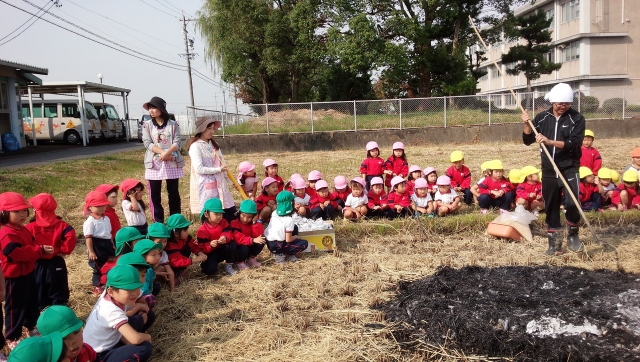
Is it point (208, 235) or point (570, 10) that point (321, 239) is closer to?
point (208, 235)

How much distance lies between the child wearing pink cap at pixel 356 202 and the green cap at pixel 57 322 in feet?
A: 16.6

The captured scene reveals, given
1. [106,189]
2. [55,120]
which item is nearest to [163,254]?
[106,189]

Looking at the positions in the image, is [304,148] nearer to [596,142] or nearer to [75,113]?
[596,142]

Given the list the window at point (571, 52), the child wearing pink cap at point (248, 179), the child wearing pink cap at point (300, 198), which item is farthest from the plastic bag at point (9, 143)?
the window at point (571, 52)

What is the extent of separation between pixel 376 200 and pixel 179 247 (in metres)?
3.44

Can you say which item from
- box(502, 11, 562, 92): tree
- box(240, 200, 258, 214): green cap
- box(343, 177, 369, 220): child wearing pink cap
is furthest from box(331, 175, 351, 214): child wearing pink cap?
box(502, 11, 562, 92): tree

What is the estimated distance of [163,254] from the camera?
4918 mm

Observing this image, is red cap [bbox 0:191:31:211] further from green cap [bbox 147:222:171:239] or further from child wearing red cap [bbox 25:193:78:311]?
green cap [bbox 147:222:171:239]

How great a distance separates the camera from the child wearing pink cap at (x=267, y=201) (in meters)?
7.25

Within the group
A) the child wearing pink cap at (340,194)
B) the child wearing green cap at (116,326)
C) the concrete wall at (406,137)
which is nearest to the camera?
the child wearing green cap at (116,326)

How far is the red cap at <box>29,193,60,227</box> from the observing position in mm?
4195

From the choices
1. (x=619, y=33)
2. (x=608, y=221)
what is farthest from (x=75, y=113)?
(x=619, y=33)

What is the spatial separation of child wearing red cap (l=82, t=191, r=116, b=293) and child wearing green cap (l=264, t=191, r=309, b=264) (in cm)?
168

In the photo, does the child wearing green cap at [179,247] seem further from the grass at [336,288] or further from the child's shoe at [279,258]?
the child's shoe at [279,258]
